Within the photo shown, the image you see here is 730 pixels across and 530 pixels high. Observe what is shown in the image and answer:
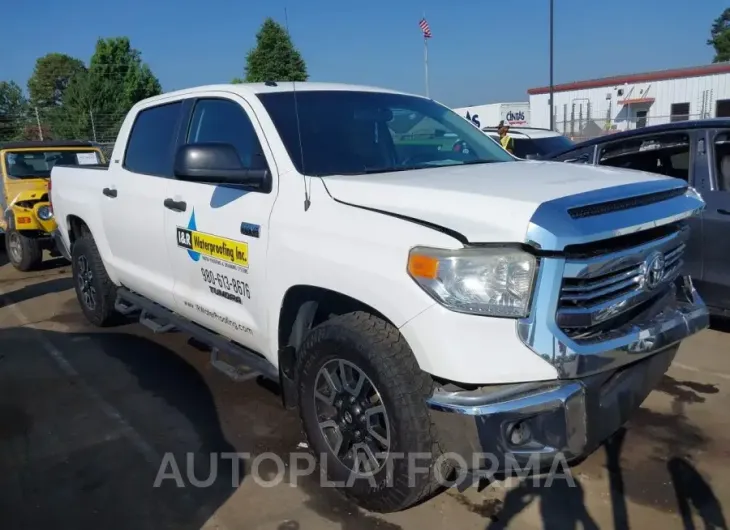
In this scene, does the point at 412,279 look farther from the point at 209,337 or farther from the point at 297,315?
the point at 209,337

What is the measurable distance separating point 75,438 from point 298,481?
1.46 metres

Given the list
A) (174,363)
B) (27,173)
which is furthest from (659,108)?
(174,363)

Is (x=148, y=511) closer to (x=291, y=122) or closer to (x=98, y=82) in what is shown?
(x=291, y=122)

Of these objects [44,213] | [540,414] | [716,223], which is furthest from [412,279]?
[44,213]

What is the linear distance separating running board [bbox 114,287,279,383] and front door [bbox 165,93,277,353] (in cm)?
8

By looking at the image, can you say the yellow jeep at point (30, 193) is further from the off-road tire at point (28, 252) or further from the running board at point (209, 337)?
the running board at point (209, 337)

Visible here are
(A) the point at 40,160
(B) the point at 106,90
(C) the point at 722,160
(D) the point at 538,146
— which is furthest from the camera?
(B) the point at 106,90

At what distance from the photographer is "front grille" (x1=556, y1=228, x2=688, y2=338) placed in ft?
7.89

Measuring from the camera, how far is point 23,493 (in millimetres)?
3203

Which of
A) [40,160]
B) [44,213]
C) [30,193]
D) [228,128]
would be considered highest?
[228,128]

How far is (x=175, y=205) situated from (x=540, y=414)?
2556 millimetres

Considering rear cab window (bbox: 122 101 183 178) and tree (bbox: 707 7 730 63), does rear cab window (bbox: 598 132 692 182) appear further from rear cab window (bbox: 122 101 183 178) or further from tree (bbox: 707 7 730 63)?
tree (bbox: 707 7 730 63)

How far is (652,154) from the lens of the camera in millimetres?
5742

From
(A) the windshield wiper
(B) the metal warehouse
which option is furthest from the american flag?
(A) the windshield wiper
